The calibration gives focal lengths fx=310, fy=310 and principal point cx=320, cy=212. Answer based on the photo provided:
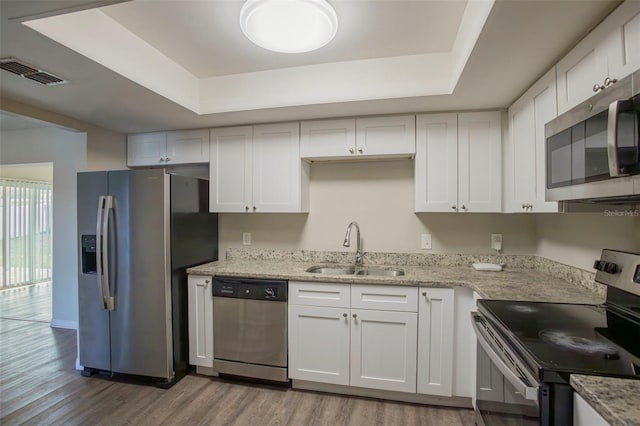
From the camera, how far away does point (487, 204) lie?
2371 millimetres

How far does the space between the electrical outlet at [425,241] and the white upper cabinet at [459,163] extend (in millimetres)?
333

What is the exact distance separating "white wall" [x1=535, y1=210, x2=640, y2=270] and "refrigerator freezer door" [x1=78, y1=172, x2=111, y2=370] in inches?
133

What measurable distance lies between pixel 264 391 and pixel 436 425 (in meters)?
1.22

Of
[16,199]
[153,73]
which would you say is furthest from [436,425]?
[16,199]

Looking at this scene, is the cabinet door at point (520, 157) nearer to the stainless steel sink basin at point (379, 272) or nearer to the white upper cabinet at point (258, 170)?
the stainless steel sink basin at point (379, 272)

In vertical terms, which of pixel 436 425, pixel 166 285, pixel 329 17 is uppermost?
pixel 329 17

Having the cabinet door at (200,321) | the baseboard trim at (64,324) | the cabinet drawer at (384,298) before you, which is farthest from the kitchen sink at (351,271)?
the baseboard trim at (64,324)

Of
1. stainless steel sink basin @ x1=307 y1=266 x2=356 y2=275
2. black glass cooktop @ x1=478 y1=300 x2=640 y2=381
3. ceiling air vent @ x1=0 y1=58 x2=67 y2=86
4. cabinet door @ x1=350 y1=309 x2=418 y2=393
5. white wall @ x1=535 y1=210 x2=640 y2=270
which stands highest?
ceiling air vent @ x1=0 y1=58 x2=67 y2=86

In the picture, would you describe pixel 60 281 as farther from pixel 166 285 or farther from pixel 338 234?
pixel 338 234

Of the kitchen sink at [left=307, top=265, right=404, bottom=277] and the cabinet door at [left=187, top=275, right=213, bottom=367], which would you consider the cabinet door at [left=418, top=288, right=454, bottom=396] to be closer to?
the kitchen sink at [left=307, top=265, right=404, bottom=277]

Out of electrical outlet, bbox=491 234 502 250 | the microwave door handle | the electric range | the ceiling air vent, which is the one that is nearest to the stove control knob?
the electric range

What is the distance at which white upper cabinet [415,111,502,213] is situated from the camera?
7.74 feet

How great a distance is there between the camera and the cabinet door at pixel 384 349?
2150 mm

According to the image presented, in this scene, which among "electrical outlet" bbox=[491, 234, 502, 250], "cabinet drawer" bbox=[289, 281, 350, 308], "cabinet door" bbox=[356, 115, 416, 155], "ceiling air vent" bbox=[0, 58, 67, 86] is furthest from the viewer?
"electrical outlet" bbox=[491, 234, 502, 250]
